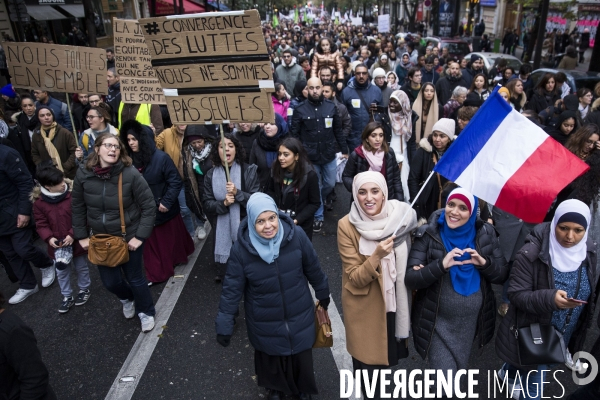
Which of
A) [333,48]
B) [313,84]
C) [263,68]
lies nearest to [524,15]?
[333,48]

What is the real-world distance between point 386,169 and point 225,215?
1941 millimetres

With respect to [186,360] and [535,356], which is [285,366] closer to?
[186,360]

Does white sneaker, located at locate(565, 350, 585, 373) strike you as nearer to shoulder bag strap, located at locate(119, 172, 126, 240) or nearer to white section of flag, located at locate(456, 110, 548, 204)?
white section of flag, located at locate(456, 110, 548, 204)

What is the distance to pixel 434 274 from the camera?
296cm

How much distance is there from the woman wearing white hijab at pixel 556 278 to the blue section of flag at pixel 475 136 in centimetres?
65

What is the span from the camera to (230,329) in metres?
3.20

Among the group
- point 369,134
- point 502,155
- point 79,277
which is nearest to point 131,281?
point 79,277

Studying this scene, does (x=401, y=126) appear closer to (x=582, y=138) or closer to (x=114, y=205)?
(x=582, y=138)

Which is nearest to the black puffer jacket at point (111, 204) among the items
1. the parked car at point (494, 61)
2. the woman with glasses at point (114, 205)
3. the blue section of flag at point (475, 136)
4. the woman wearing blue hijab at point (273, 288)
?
the woman with glasses at point (114, 205)

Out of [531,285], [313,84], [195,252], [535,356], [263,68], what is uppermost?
[263,68]

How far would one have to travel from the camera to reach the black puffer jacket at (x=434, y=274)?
9.93 ft

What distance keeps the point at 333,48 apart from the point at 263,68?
1064cm

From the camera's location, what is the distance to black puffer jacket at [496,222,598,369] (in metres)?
2.96

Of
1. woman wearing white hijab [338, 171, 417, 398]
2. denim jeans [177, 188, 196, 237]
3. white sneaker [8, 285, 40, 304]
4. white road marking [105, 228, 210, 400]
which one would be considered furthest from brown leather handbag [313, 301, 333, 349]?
white sneaker [8, 285, 40, 304]
